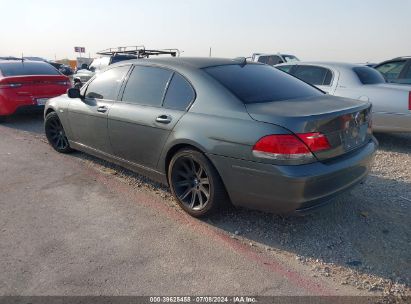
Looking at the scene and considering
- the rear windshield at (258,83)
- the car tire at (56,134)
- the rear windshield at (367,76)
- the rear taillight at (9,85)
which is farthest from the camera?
the rear taillight at (9,85)

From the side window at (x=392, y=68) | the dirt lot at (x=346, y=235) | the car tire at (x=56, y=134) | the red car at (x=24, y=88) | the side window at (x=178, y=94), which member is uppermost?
the side window at (x=392, y=68)

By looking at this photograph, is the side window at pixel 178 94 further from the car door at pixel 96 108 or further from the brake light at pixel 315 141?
the brake light at pixel 315 141

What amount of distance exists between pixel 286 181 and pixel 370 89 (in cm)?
396

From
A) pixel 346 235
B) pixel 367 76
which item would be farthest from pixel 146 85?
pixel 367 76

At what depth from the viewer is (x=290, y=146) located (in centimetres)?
279

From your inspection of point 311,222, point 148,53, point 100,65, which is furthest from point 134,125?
point 100,65

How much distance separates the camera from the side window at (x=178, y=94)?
3.54m

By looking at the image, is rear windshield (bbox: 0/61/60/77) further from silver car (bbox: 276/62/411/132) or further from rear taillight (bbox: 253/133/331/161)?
rear taillight (bbox: 253/133/331/161)

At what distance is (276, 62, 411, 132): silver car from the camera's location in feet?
18.6

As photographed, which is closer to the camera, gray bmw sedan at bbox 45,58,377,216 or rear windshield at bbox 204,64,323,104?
gray bmw sedan at bbox 45,58,377,216

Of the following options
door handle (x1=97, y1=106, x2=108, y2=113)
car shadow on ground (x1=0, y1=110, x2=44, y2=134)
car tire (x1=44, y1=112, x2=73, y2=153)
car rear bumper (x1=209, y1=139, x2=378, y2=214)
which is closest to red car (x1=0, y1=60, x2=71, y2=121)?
car shadow on ground (x1=0, y1=110, x2=44, y2=134)

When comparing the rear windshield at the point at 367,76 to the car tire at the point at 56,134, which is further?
the rear windshield at the point at 367,76

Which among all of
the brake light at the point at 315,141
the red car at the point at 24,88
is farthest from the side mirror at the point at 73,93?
the red car at the point at 24,88

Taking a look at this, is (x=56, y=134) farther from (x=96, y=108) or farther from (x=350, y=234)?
(x=350, y=234)
